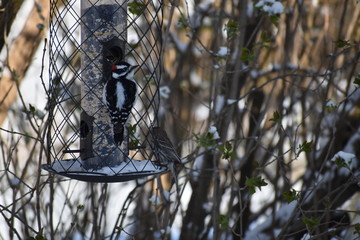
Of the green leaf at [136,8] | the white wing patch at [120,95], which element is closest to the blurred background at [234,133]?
the green leaf at [136,8]

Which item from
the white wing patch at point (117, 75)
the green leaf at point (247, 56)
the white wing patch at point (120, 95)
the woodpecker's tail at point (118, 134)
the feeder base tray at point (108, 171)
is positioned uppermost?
the green leaf at point (247, 56)

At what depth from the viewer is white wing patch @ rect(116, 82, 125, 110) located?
11.8ft

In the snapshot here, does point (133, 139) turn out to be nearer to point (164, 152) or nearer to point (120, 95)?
point (164, 152)

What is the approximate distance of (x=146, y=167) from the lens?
3.49 meters

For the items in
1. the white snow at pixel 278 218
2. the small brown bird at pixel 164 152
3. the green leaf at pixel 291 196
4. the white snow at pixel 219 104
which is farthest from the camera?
the white snow at pixel 278 218

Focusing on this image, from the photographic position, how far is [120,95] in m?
3.60

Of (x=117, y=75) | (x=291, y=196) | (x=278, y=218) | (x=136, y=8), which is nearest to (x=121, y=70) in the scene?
(x=117, y=75)

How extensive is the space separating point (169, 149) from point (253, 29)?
2029 mm

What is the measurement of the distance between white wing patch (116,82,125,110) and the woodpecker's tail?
0.15 meters

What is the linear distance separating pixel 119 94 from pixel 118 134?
0.31 meters

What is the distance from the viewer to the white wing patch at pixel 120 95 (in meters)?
3.60

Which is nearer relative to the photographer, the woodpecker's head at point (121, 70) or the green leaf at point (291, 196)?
→ the green leaf at point (291, 196)

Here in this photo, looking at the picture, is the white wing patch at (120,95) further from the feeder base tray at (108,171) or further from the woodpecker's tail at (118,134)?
the feeder base tray at (108,171)

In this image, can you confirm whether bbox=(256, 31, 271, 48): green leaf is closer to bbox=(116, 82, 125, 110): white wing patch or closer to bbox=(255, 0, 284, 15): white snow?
bbox=(255, 0, 284, 15): white snow
